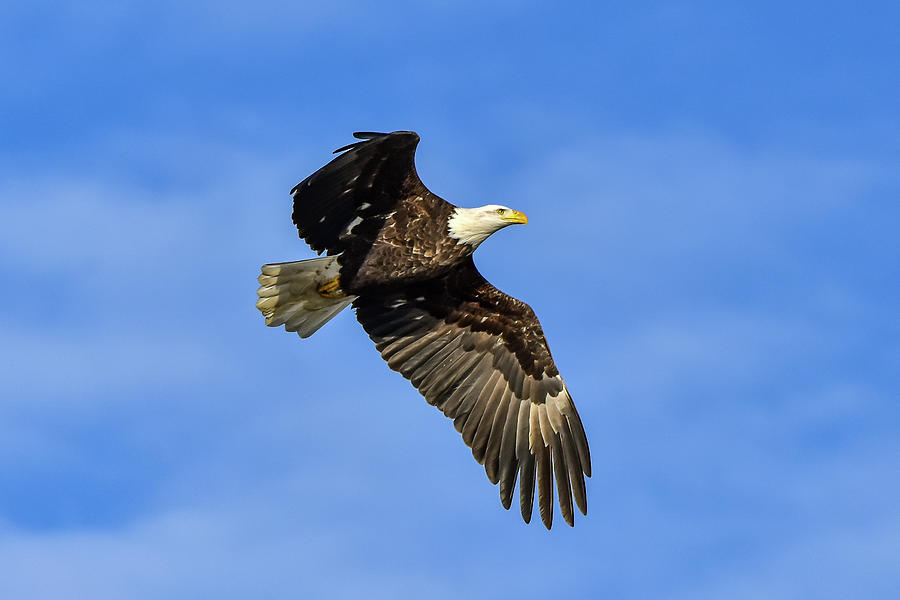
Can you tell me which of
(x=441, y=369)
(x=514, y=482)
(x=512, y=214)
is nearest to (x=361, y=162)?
(x=512, y=214)

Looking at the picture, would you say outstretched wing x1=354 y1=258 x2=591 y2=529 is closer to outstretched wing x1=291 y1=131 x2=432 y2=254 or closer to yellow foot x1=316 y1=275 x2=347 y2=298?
yellow foot x1=316 y1=275 x2=347 y2=298

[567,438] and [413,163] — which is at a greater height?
[413,163]

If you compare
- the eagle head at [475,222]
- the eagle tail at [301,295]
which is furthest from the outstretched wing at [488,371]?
the eagle head at [475,222]

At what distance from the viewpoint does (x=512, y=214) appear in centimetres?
1388

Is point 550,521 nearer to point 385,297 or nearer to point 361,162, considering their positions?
point 385,297

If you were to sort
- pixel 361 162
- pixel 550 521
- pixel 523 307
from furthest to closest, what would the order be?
1. pixel 523 307
2. pixel 550 521
3. pixel 361 162

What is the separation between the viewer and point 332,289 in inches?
560

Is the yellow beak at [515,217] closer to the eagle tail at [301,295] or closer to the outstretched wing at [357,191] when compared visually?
the outstretched wing at [357,191]

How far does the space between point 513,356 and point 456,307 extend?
0.87 m

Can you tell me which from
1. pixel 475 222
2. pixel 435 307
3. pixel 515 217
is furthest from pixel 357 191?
pixel 435 307

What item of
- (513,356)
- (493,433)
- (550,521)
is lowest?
(550,521)

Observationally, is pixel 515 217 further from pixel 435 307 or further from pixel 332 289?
pixel 332 289

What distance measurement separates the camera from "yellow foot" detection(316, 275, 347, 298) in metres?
14.2

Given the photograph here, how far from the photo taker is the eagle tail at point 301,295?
14227 mm
